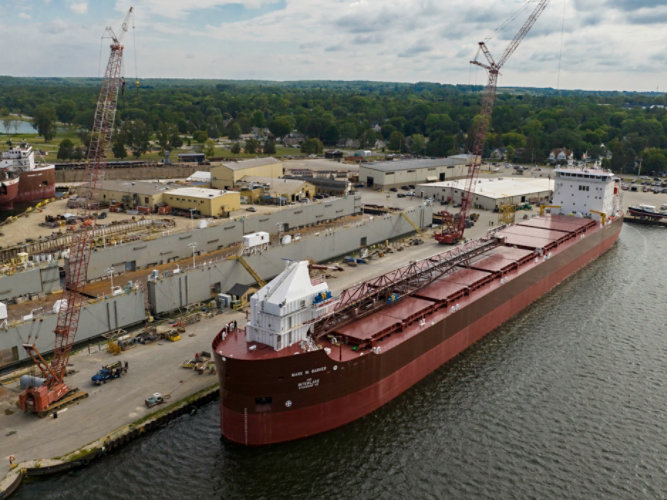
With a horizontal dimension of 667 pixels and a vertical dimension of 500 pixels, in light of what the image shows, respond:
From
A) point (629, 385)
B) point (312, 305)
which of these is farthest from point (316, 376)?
point (629, 385)

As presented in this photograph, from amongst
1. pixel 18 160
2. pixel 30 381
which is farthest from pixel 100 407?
pixel 18 160

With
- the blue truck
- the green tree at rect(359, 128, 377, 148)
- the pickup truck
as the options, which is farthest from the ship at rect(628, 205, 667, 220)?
the green tree at rect(359, 128, 377, 148)

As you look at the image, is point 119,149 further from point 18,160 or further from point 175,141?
point 18,160

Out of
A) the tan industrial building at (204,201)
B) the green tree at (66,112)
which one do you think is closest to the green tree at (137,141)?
the tan industrial building at (204,201)

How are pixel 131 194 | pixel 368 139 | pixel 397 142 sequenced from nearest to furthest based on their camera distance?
pixel 131 194, pixel 397 142, pixel 368 139

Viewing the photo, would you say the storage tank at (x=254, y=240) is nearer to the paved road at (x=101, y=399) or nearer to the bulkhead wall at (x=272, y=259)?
the bulkhead wall at (x=272, y=259)

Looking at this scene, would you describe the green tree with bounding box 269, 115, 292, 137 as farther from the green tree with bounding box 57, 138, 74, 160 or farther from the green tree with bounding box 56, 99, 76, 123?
the green tree with bounding box 56, 99, 76, 123
